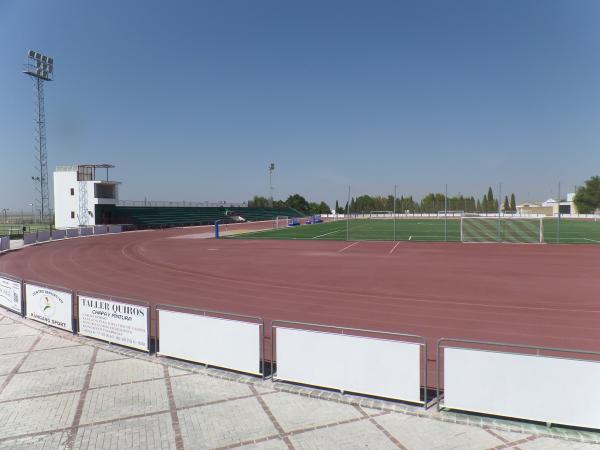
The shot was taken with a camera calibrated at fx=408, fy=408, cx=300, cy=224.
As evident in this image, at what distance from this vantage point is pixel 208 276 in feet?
65.0

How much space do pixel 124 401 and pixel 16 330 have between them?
6241 mm

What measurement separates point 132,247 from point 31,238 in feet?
39.2

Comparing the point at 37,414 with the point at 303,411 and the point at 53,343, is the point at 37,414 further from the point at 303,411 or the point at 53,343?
the point at 303,411

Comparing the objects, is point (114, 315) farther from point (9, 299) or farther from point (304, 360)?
point (9, 299)

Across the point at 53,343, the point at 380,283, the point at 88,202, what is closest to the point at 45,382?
the point at 53,343

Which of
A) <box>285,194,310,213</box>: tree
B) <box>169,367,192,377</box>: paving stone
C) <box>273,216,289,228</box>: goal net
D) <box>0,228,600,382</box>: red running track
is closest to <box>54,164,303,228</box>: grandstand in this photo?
<box>273,216,289,228</box>: goal net

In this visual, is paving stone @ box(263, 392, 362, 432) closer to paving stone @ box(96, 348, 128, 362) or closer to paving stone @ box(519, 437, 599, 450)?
paving stone @ box(519, 437, 599, 450)

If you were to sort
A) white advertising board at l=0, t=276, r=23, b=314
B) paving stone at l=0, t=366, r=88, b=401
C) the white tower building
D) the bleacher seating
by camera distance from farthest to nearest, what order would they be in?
1. the bleacher seating
2. the white tower building
3. white advertising board at l=0, t=276, r=23, b=314
4. paving stone at l=0, t=366, r=88, b=401

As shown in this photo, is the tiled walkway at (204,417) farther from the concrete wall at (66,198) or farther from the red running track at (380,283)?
the concrete wall at (66,198)

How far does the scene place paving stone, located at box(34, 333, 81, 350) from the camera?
32.4ft

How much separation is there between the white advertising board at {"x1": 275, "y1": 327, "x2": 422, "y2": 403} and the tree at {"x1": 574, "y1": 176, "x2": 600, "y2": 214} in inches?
5208

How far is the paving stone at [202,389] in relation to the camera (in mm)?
7152

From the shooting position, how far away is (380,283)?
1773 centimetres

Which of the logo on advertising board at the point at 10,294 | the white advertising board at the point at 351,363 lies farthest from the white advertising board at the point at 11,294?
the white advertising board at the point at 351,363
